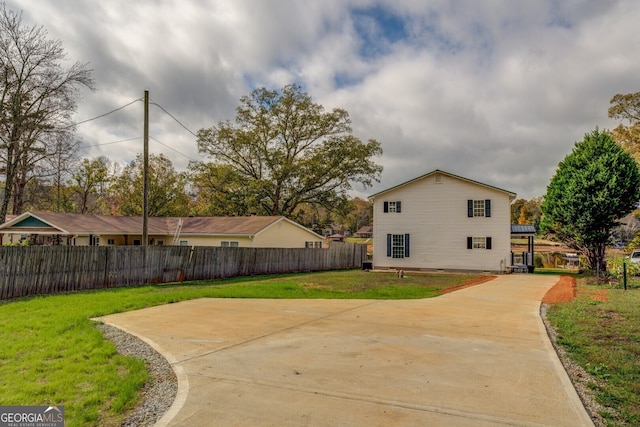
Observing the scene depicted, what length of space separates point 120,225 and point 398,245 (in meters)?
17.9

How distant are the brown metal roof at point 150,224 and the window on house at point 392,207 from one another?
718 cm

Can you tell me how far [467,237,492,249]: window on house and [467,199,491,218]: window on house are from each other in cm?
139

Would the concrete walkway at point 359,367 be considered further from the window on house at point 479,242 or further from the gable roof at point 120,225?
the gable roof at point 120,225

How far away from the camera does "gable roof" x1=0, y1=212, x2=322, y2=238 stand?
74.7 ft

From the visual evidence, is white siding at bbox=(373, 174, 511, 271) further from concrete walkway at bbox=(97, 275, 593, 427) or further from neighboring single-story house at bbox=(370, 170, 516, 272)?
concrete walkway at bbox=(97, 275, 593, 427)

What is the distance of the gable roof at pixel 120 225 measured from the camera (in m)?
22.8

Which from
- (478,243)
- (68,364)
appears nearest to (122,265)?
(68,364)

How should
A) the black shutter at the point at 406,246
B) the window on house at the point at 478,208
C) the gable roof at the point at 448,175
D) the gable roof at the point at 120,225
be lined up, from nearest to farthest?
1. the gable roof at the point at 120,225
2. the gable roof at the point at 448,175
3. the window on house at the point at 478,208
4. the black shutter at the point at 406,246

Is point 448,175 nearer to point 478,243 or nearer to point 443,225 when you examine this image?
point 443,225

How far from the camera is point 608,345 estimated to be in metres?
6.47

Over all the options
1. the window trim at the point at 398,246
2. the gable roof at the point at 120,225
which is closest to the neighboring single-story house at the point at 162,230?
the gable roof at the point at 120,225

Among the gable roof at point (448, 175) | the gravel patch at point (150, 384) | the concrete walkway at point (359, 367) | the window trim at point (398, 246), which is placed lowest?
the gravel patch at point (150, 384)

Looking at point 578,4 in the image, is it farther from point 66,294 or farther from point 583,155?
point 66,294

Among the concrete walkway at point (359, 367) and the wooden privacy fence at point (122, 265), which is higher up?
the wooden privacy fence at point (122, 265)
